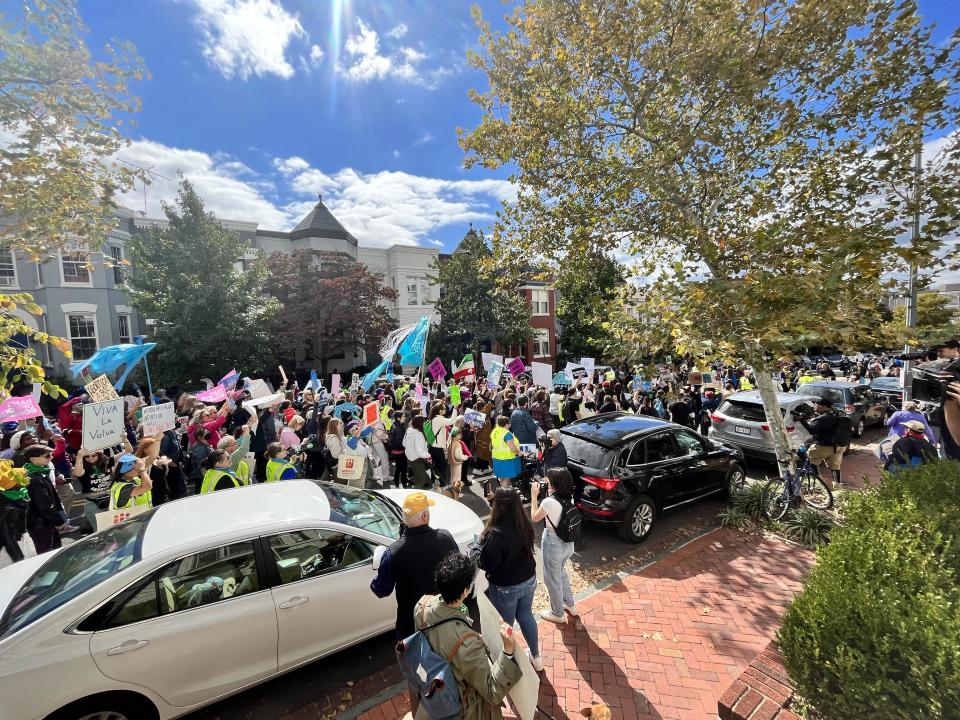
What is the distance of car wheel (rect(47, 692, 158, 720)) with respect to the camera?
2.95 metres

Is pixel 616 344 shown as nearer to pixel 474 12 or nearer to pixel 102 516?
pixel 474 12

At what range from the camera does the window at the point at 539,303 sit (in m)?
35.9

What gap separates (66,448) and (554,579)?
10.1 m

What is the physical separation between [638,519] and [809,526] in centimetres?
247

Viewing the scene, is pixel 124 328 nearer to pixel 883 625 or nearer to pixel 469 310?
pixel 469 310

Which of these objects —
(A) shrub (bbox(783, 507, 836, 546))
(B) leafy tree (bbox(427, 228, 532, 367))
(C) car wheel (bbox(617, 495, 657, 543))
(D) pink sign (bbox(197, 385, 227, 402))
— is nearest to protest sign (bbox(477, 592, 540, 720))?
(C) car wheel (bbox(617, 495, 657, 543))

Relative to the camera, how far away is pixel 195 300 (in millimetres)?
21672

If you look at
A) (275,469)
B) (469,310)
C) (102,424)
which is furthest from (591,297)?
(469,310)

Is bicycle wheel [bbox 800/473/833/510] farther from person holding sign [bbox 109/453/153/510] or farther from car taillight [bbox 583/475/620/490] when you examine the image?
person holding sign [bbox 109/453/153/510]

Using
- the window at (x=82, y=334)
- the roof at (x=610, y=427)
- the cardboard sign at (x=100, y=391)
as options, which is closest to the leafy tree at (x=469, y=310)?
the window at (x=82, y=334)

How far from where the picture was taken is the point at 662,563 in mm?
5770

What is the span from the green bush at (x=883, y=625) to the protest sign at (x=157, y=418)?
929 cm

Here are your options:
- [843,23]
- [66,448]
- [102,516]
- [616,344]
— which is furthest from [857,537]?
[66,448]

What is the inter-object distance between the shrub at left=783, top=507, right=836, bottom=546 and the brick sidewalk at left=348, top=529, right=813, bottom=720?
334 mm
